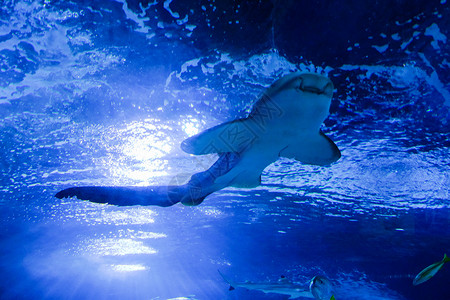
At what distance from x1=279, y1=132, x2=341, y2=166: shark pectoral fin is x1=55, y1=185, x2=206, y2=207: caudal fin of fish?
2.10 metres

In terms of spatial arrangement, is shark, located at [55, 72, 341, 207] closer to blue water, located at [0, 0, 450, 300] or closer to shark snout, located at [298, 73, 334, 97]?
shark snout, located at [298, 73, 334, 97]

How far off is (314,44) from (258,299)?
84.6 ft

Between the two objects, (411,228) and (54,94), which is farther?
(411,228)

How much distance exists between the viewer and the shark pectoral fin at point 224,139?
4395mm

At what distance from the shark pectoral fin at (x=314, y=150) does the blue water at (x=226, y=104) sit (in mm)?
1798

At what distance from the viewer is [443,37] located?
4.79 m

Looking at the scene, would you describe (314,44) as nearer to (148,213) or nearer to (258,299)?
(148,213)

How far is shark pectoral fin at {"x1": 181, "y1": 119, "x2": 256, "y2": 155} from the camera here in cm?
439

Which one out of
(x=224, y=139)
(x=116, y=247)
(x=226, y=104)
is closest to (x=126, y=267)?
(x=116, y=247)

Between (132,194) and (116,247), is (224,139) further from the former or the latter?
(116,247)

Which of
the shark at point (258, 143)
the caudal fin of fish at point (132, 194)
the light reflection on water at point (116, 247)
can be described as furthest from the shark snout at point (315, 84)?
the light reflection on water at point (116, 247)

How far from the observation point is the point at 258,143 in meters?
5.00

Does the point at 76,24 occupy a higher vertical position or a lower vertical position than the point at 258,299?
higher

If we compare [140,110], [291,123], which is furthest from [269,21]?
[140,110]
